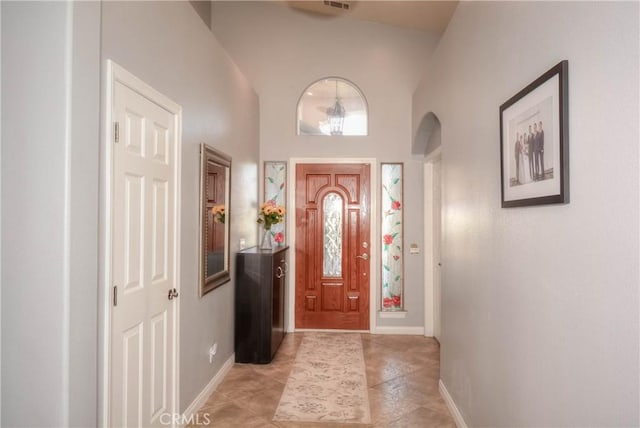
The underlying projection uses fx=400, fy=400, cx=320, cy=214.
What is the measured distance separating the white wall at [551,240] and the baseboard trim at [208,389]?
182cm

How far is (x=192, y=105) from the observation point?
2.76 metres

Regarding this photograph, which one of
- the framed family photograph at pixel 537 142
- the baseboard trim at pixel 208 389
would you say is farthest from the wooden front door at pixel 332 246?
the framed family photograph at pixel 537 142

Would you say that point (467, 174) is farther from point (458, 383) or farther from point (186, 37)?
point (186, 37)

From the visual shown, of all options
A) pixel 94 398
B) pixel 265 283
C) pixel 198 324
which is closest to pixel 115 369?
pixel 94 398

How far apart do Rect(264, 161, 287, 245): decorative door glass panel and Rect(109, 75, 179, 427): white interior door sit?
7.88 ft

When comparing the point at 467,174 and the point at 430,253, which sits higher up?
the point at 467,174

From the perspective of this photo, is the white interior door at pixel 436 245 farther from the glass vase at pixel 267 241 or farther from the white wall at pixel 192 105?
the white wall at pixel 192 105

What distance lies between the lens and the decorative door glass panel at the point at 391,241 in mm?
4906

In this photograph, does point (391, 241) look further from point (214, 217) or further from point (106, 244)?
point (106, 244)

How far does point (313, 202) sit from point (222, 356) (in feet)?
7.00

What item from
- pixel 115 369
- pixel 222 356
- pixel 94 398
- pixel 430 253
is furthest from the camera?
pixel 430 253

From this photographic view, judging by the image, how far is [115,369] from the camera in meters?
1.88

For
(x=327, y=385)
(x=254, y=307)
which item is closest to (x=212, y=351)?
(x=254, y=307)

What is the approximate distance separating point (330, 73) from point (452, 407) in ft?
12.5
